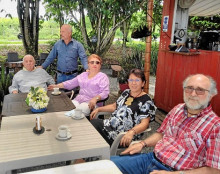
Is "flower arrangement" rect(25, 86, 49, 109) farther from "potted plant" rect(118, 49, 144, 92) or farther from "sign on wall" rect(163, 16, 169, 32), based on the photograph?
Result: "sign on wall" rect(163, 16, 169, 32)

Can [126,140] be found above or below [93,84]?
below

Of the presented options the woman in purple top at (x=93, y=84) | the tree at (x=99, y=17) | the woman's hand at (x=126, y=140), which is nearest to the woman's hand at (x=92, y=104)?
the woman in purple top at (x=93, y=84)

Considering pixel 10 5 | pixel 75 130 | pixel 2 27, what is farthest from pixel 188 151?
pixel 2 27

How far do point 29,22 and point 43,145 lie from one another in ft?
22.2

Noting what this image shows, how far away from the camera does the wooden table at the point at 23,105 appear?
88.2 inches

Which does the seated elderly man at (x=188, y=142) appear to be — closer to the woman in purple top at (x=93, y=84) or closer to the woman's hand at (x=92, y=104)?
the woman's hand at (x=92, y=104)

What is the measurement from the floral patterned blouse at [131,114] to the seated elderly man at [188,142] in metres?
0.31

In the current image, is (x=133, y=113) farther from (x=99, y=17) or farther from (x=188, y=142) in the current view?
(x=99, y=17)

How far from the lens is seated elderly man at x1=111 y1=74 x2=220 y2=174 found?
1527 millimetres

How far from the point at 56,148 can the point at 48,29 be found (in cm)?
809

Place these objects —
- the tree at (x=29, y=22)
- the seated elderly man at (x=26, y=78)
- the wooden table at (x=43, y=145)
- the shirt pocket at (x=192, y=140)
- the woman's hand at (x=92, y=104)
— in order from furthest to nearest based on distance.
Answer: the tree at (x=29, y=22) < the seated elderly man at (x=26, y=78) < the woman's hand at (x=92, y=104) < the shirt pocket at (x=192, y=140) < the wooden table at (x=43, y=145)

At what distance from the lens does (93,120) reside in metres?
2.58

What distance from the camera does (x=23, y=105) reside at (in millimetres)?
2418

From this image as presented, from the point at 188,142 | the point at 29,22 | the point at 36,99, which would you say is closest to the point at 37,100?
the point at 36,99
